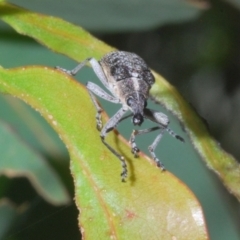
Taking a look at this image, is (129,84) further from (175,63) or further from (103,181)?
(175,63)

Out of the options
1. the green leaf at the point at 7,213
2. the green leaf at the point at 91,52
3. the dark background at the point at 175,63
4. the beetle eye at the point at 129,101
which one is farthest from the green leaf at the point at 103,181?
the green leaf at the point at 7,213

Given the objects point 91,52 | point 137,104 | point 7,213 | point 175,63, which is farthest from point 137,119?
point 175,63

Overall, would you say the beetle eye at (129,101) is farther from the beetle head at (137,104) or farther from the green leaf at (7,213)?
the green leaf at (7,213)

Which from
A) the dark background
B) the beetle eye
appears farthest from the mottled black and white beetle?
the dark background

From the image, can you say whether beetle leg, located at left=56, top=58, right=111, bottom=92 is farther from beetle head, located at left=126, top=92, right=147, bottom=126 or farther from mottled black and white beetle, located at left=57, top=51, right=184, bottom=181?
beetle head, located at left=126, top=92, right=147, bottom=126

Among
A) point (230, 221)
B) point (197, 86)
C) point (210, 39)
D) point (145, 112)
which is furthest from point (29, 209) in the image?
point (197, 86)

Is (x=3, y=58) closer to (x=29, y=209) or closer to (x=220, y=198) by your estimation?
(x=29, y=209)
